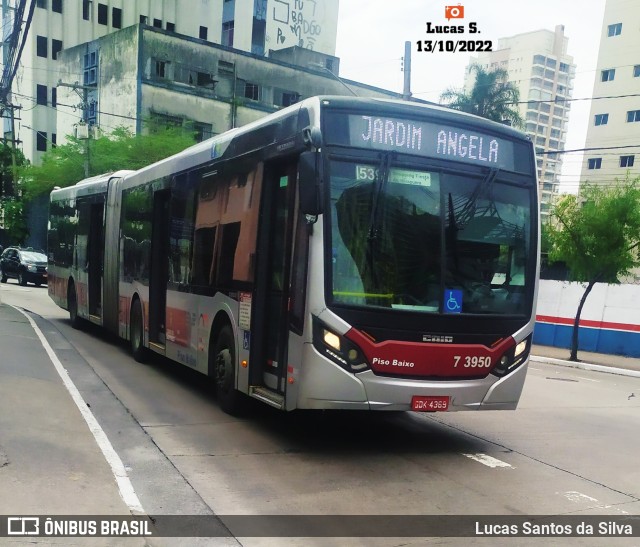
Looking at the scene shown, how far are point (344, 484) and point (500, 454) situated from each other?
222cm

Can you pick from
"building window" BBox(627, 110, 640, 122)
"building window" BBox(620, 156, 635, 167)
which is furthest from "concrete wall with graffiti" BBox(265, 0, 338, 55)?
"building window" BBox(620, 156, 635, 167)

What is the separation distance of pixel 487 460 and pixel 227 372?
3155mm

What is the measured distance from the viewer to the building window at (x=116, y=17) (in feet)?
205

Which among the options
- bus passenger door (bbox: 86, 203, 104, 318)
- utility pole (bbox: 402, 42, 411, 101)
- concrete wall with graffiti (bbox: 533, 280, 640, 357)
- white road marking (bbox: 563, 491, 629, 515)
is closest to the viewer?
white road marking (bbox: 563, 491, 629, 515)

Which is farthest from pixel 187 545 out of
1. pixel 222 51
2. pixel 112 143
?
pixel 222 51

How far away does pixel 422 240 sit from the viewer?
6785 mm

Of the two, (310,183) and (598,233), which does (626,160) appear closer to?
(598,233)

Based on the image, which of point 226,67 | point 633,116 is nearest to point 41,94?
point 226,67

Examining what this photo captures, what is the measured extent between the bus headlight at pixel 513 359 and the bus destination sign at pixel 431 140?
6.14 feet

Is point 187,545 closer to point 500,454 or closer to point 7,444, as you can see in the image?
point 7,444

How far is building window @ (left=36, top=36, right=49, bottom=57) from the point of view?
59463mm

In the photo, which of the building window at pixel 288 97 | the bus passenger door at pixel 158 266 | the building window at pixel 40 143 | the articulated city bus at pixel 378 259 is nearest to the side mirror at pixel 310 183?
the articulated city bus at pixel 378 259

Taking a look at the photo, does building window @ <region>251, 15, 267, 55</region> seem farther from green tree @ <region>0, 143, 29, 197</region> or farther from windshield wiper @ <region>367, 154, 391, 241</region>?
windshield wiper @ <region>367, 154, 391, 241</region>

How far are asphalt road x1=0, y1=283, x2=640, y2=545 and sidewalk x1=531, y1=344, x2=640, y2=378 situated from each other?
A: 24.7 ft
